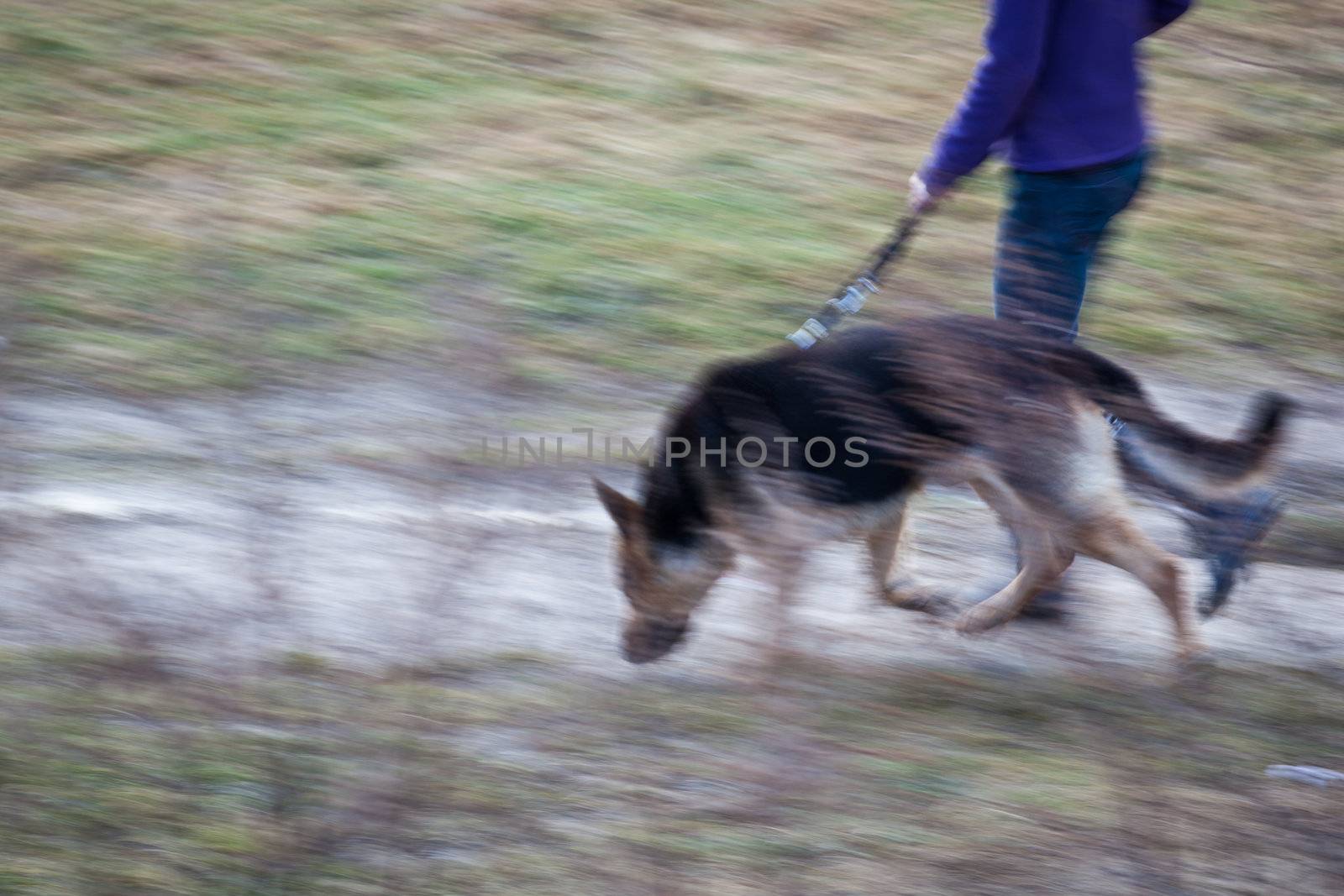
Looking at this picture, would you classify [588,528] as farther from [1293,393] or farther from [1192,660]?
[1293,393]

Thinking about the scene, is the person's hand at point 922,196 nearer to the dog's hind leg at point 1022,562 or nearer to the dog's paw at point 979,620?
the dog's hind leg at point 1022,562

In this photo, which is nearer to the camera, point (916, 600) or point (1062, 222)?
point (1062, 222)

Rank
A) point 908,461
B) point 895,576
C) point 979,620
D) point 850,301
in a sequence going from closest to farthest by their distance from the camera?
point 908,461 → point 850,301 → point 979,620 → point 895,576

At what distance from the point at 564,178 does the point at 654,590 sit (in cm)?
435

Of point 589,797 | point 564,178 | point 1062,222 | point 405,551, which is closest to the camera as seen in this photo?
point 589,797

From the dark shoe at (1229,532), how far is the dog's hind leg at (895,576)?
79 cm

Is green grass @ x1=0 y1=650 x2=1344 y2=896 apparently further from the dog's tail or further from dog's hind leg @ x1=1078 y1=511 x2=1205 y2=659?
the dog's tail

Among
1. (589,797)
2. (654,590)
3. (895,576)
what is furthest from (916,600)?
(589,797)

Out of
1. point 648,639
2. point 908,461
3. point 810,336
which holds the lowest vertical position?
point 648,639

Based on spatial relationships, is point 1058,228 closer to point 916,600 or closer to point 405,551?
point 916,600

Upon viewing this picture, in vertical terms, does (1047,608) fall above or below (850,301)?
below

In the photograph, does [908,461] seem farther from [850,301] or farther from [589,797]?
[589,797]

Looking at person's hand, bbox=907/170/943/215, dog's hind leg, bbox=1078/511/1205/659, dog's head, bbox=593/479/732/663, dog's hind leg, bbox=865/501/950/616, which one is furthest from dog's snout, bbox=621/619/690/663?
person's hand, bbox=907/170/943/215

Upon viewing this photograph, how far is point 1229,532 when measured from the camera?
4.05 metres
